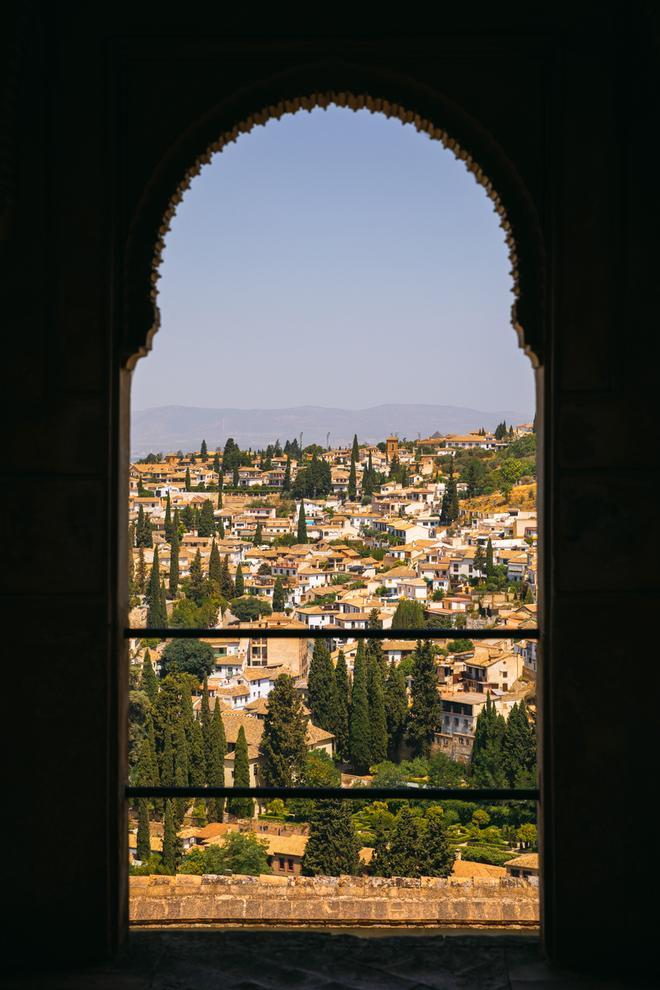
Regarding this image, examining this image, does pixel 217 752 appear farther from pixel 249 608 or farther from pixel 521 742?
pixel 249 608

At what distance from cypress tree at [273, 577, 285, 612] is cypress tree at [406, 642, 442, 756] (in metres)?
12.2

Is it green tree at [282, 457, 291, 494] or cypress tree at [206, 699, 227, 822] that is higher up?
green tree at [282, 457, 291, 494]

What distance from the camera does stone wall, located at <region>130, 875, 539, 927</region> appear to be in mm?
8641

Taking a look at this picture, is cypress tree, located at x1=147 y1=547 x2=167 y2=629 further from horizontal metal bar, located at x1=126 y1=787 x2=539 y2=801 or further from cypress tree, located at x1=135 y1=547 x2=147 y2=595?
horizontal metal bar, located at x1=126 y1=787 x2=539 y2=801

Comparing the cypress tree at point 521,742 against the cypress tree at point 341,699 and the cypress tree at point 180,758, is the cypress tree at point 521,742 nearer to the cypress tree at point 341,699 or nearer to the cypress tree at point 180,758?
the cypress tree at point 341,699

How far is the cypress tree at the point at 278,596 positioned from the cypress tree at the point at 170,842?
12584mm

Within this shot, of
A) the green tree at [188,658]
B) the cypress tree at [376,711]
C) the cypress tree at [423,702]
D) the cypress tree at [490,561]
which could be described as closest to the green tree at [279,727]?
the cypress tree at [376,711]

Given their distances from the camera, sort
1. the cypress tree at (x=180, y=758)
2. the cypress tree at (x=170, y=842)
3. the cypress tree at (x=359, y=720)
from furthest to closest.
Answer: the cypress tree at (x=170, y=842) < the cypress tree at (x=180, y=758) < the cypress tree at (x=359, y=720)

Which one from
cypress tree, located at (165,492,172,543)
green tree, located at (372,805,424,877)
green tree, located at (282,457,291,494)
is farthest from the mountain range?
green tree, located at (372,805,424,877)

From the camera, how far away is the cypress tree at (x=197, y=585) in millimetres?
27203

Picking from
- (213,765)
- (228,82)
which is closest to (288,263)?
(213,765)

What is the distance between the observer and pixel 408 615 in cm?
2541
